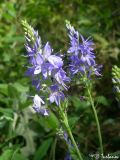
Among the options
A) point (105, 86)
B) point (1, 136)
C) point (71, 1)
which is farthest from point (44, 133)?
point (71, 1)

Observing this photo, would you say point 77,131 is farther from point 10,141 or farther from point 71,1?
point 71,1

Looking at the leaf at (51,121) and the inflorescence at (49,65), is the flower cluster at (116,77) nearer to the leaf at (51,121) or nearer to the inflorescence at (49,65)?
the inflorescence at (49,65)

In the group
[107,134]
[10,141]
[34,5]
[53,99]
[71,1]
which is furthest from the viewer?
[71,1]

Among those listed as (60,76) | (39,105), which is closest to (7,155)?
(39,105)

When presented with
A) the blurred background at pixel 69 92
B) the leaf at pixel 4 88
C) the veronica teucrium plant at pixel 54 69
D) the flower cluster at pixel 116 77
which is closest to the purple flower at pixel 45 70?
the veronica teucrium plant at pixel 54 69

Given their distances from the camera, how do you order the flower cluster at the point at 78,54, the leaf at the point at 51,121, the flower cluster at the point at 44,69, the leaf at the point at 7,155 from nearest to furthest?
the flower cluster at the point at 44,69 < the flower cluster at the point at 78,54 < the leaf at the point at 7,155 < the leaf at the point at 51,121

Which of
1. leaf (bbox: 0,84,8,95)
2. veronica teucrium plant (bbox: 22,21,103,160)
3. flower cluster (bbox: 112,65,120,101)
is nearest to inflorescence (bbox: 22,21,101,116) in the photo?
veronica teucrium plant (bbox: 22,21,103,160)
